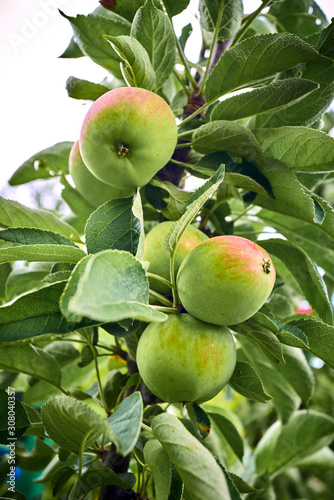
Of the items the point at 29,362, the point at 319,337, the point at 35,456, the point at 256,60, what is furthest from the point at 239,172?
the point at 35,456

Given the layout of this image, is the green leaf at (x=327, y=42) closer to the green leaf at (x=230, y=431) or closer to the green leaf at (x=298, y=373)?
the green leaf at (x=298, y=373)

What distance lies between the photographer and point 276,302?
A: 0.90m

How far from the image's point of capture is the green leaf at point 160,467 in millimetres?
495

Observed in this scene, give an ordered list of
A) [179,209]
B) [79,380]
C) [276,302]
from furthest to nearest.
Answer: [79,380] → [276,302] → [179,209]

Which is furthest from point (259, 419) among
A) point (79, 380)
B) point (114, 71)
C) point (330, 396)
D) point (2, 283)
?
point (114, 71)

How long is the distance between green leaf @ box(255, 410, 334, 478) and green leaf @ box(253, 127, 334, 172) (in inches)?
26.8

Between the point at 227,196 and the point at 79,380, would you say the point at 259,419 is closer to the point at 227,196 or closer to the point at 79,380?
the point at 79,380

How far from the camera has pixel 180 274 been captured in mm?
550

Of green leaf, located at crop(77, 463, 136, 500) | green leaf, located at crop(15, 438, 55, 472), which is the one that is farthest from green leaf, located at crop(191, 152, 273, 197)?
green leaf, located at crop(15, 438, 55, 472)

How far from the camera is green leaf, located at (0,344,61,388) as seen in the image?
691 millimetres

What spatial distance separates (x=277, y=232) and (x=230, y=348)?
0.43 m

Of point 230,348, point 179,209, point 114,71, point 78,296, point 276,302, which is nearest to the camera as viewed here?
point 78,296

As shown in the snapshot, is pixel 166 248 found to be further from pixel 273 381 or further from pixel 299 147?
pixel 273 381

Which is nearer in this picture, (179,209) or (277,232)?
(179,209)
